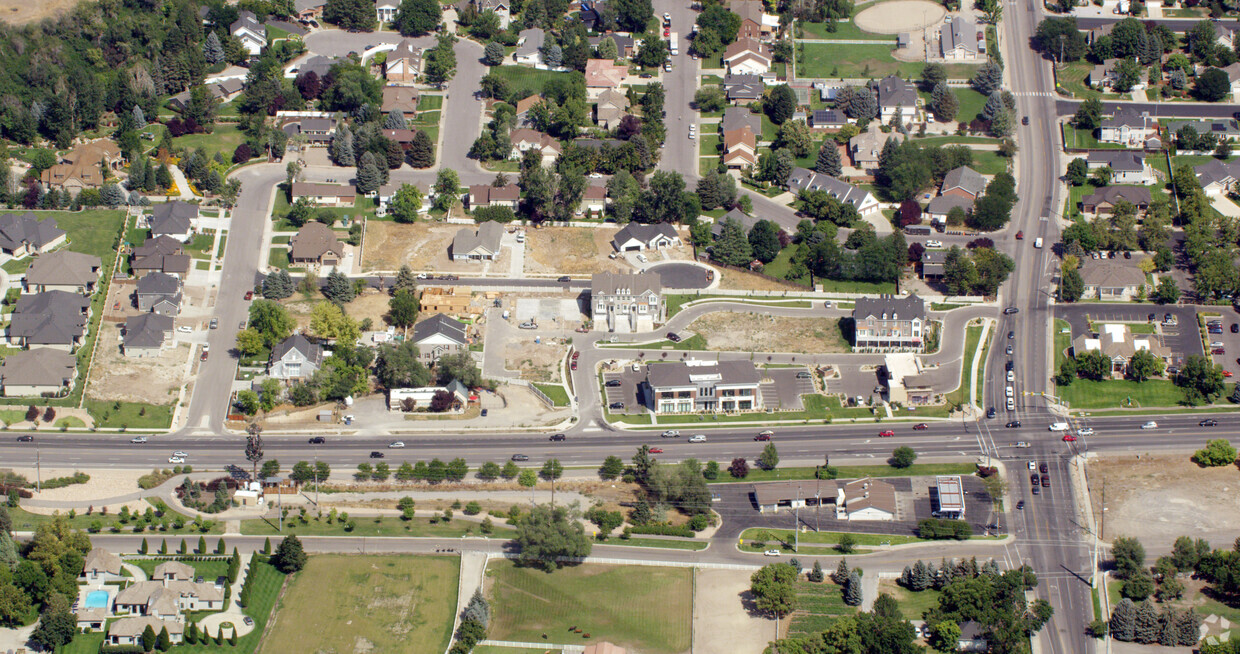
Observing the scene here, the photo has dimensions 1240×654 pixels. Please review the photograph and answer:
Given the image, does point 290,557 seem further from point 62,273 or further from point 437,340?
point 62,273

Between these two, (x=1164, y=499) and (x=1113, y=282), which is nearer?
(x=1164, y=499)

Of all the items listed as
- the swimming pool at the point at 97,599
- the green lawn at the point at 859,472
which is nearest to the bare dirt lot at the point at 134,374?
the swimming pool at the point at 97,599

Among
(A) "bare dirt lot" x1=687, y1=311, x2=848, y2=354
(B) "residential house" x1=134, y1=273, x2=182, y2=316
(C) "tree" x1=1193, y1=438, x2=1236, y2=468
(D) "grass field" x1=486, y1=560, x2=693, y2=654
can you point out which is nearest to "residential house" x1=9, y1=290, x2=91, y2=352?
(B) "residential house" x1=134, y1=273, x2=182, y2=316

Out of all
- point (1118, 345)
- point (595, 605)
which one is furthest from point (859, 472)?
point (1118, 345)

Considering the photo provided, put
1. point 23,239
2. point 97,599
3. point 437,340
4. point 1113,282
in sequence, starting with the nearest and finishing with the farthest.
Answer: point 97,599, point 437,340, point 1113,282, point 23,239

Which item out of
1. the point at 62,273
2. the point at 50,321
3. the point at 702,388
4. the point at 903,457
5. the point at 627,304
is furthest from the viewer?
the point at 62,273

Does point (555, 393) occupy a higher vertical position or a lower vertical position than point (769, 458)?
higher
